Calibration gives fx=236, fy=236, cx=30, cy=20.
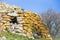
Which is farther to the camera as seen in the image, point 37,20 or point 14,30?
point 37,20

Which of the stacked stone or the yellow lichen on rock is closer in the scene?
the stacked stone

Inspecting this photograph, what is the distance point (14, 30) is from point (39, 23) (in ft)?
9.53

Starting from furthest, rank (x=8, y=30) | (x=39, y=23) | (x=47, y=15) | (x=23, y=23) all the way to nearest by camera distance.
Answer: (x=47, y=15), (x=39, y=23), (x=23, y=23), (x=8, y=30)

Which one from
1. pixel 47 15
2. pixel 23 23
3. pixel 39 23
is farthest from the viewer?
pixel 47 15

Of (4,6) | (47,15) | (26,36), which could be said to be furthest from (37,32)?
(47,15)

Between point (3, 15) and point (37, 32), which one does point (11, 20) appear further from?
point (37, 32)

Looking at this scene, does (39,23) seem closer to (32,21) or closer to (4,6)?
(32,21)

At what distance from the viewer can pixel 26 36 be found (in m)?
17.0

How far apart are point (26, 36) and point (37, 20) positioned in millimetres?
2926

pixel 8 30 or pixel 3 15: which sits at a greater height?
pixel 3 15

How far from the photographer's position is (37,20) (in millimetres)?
19531

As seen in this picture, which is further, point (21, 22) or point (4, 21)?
point (21, 22)

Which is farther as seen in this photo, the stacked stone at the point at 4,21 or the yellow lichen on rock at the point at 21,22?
the yellow lichen on rock at the point at 21,22

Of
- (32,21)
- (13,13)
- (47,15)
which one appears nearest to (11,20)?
(13,13)
